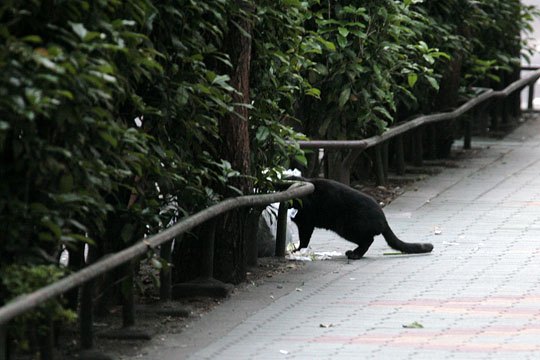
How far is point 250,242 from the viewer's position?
34.0 feet

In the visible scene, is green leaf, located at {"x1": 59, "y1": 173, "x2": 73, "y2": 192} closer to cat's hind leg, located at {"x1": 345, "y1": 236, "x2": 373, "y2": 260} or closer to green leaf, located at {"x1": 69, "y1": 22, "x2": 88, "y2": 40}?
green leaf, located at {"x1": 69, "y1": 22, "x2": 88, "y2": 40}

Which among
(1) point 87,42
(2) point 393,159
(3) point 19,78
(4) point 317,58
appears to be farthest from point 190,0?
(2) point 393,159

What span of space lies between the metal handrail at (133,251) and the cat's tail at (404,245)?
97cm

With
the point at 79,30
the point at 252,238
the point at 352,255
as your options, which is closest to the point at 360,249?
the point at 352,255

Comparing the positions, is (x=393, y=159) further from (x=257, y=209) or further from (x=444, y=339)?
(x=444, y=339)

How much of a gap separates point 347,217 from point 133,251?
434 cm

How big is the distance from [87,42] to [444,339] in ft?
9.49

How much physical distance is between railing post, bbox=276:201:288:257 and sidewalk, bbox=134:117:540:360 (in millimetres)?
309

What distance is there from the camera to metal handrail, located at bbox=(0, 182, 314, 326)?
18.9ft

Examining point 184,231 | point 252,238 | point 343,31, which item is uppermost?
point 343,31

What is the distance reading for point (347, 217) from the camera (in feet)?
36.7

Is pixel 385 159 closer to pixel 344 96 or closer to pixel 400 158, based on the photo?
pixel 400 158

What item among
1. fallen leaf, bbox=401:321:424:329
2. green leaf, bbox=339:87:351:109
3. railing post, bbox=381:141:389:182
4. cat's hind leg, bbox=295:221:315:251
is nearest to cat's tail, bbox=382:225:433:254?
cat's hind leg, bbox=295:221:315:251

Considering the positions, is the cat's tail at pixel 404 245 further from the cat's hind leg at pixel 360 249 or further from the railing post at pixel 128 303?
the railing post at pixel 128 303
